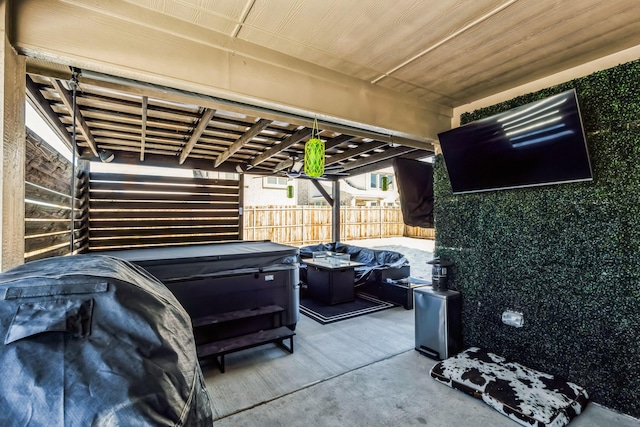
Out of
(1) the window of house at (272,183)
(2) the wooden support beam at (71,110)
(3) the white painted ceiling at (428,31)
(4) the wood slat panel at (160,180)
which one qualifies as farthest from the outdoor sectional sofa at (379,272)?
(1) the window of house at (272,183)

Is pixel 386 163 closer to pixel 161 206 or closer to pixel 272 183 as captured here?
pixel 161 206

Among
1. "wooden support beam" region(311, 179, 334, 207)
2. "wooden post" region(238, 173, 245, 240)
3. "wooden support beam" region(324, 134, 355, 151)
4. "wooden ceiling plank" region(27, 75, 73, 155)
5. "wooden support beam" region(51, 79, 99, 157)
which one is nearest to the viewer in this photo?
"wooden support beam" region(51, 79, 99, 157)

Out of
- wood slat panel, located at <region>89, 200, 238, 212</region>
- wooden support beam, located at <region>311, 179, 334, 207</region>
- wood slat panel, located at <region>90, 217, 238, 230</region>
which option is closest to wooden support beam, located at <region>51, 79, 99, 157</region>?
wood slat panel, located at <region>89, 200, 238, 212</region>

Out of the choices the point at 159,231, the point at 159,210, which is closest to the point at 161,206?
the point at 159,210

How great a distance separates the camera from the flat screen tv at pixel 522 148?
2.07 metres

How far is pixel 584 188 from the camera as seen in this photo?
88.3 inches

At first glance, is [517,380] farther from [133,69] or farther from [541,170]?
[133,69]

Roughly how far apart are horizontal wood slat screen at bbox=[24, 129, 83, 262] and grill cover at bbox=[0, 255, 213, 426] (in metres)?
2.21

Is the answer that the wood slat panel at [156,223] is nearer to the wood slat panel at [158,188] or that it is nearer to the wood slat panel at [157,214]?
the wood slat panel at [157,214]

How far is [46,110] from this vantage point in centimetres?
291

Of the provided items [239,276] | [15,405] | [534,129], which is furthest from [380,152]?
[15,405]

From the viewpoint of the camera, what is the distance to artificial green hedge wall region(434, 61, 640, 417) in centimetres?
204

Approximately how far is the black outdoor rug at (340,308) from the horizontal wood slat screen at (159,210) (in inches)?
96.1

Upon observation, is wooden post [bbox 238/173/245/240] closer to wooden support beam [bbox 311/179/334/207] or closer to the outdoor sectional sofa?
wooden support beam [bbox 311/179/334/207]
